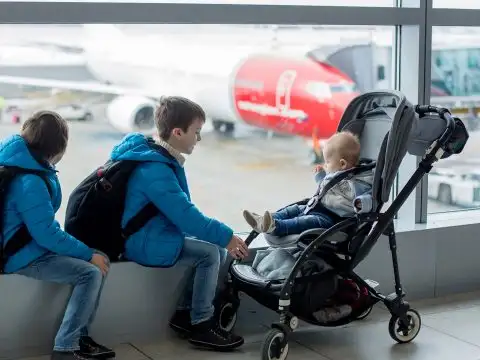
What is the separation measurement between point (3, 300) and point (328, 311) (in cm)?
130

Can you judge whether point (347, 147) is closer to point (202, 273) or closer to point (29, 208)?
point (202, 273)

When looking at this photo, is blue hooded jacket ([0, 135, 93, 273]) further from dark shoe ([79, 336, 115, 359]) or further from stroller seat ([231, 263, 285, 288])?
stroller seat ([231, 263, 285, 288])

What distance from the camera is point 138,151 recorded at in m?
3.53

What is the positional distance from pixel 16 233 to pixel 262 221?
0.94m

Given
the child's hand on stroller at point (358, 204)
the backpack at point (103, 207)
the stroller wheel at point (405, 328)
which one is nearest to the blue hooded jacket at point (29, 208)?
the backpack at point (103, 207)

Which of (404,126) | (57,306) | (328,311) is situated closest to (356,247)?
(328,311)

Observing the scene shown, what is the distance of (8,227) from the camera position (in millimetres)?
3297

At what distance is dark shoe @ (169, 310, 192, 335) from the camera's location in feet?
12.2

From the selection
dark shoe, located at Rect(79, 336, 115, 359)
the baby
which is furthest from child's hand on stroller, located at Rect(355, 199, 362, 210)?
dark shoe, located at Rect(79, 336, 115, 359)

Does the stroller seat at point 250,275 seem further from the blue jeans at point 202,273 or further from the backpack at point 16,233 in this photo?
the backpack at point 16,233

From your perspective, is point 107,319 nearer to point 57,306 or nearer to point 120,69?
point 57,306

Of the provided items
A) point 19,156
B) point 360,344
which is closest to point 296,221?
point 360,344

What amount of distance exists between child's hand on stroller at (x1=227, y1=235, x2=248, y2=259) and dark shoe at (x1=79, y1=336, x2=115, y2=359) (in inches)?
24.5

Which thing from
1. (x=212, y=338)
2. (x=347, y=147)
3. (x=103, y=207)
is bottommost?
(x=212, y=338)
